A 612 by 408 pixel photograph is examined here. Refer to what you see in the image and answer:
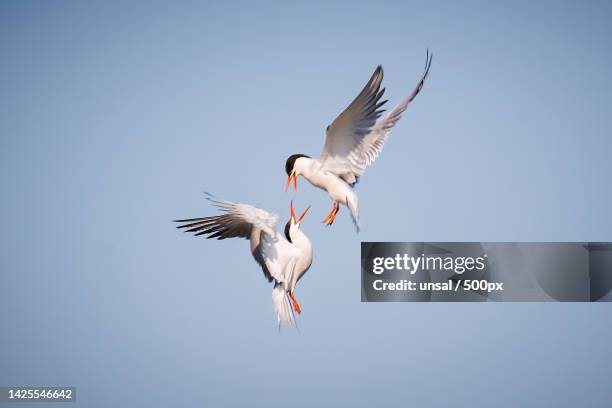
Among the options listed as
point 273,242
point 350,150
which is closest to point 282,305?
point 273,242

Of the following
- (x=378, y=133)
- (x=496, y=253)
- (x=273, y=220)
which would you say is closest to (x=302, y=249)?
(x=273, y=220)

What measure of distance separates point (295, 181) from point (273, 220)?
28cm

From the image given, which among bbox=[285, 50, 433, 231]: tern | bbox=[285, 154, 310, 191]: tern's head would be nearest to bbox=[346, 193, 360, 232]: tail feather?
bbox=[285, 50, 433, 231]: tern

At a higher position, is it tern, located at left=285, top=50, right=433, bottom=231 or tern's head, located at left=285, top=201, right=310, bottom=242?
tern, located at left=285, top=50, right=433, bottom=231

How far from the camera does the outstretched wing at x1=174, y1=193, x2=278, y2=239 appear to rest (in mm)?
4418

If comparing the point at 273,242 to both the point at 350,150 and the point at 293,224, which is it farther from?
the point at 350,150

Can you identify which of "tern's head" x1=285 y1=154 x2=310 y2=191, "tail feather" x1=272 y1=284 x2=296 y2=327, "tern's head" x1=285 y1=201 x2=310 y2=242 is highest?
"tern's head" x1=285 y1=154 x2=310 y2=191

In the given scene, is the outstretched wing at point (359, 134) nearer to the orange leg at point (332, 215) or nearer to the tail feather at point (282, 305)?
the orange leg at point (332, 215)

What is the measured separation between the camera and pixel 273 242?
14.6 ft

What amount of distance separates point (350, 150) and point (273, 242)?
655 millimetres

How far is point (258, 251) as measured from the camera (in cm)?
450

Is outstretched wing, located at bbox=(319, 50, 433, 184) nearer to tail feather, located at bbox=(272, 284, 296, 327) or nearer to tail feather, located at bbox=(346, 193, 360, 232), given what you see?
tail feather, located at bbox=(346, 193, 360, 232)

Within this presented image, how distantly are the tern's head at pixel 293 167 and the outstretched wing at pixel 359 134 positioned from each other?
151mm

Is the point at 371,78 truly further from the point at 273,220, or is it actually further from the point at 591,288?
the point at 591,288
